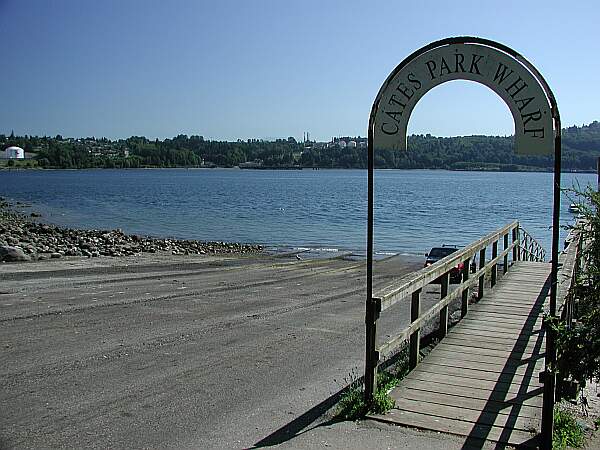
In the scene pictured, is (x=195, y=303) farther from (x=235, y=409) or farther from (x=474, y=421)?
(x=474, y=421)

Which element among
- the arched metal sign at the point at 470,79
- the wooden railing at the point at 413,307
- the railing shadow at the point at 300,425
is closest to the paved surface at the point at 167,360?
the railing shadow at the point at 300,425

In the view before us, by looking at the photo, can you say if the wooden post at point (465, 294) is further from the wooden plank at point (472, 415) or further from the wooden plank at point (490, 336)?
the wooden plank at point (472, 415)

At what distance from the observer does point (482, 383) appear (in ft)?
21.8

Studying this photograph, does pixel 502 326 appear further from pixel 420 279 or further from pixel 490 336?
pixel 420 279

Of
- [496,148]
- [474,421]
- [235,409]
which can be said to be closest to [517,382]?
[474,421]

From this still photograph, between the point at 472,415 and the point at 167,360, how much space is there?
3.85 meters

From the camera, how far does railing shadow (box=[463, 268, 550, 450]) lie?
17.8 feet

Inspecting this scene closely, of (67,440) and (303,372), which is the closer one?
(67,440)

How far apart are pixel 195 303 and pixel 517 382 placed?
7.53 meters

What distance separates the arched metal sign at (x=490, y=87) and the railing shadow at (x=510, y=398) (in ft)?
1.58

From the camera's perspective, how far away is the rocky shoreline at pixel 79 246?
76.9ft

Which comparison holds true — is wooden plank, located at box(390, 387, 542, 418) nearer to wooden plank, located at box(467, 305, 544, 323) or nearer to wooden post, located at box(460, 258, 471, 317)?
wooden post, located at box(460, 258, 471, 317)

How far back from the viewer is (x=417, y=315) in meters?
7.33

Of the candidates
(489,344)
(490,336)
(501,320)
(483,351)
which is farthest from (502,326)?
(483,351)
